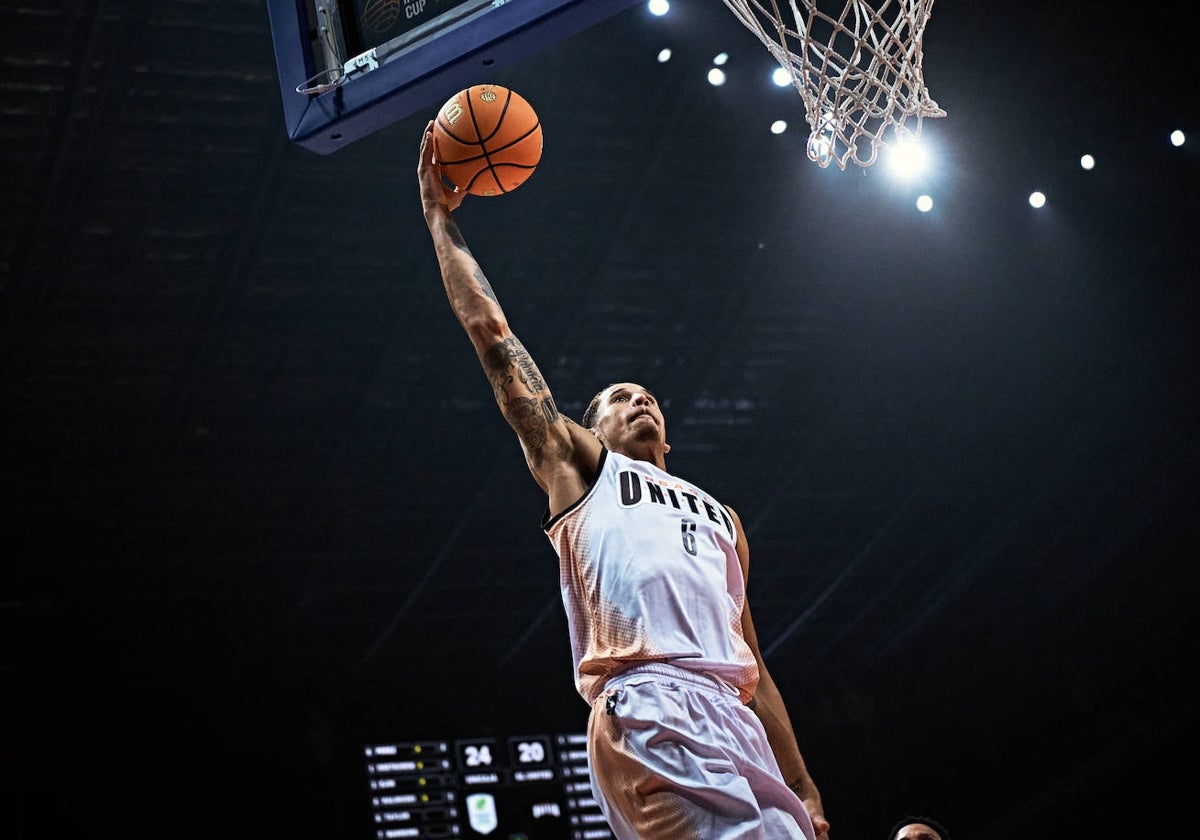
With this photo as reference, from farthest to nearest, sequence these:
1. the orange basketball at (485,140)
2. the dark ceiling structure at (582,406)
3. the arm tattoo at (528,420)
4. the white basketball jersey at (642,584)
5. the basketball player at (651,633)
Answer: the dark ceiling structure at (582,406)
the orange basketball at (485,140)
the arm tattoo at (528,420)
the white basketball jersey at (642,584)
the basketball player at (651,633)

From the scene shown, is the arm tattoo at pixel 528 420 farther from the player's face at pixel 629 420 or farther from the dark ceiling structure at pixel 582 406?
the dark ceiling structure at pixel 582 406

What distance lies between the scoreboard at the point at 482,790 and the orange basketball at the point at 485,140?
707 cm

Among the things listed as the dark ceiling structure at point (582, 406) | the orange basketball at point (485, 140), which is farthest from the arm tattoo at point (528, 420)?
the dark ceiling structure at point (582, 406)

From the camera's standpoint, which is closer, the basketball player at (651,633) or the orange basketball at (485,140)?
the basketball player at (651,633)

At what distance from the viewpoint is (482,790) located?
33.9ft

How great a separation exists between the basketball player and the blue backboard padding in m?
0.33

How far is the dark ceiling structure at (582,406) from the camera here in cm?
769

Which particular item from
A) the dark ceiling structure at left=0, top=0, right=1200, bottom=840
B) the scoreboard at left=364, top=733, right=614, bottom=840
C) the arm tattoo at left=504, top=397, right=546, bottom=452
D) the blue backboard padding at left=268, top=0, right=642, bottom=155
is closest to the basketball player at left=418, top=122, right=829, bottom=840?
the arm tattoo at left=504, top=397, right=546, bottom=452

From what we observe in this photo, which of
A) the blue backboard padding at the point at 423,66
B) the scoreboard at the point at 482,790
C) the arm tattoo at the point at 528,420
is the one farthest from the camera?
the scoreboard at the point at 482,790

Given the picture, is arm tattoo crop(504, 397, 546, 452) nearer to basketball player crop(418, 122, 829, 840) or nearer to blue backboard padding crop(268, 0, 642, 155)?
basketball player crop(418, 122, 829, 840)

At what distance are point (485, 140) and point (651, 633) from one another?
1382mm

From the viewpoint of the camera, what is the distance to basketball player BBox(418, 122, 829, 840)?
280 centimetres

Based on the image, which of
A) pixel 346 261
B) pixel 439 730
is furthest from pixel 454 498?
pixel 346 261

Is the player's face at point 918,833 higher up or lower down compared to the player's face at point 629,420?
lower down
